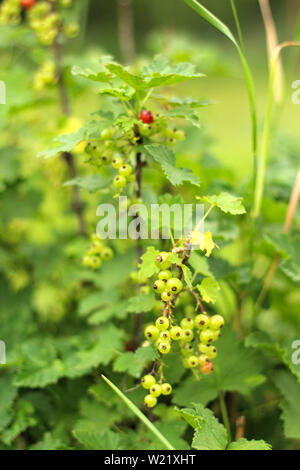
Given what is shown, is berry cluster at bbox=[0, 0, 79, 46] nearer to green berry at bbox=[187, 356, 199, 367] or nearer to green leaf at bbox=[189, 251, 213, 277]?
green leaf at bbox=[189, 251, 213, 277]

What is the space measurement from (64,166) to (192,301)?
1.61 ft

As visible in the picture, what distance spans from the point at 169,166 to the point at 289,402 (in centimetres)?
46

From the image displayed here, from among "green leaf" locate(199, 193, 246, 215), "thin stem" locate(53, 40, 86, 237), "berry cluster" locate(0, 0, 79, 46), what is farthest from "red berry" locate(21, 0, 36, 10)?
"green leaf" locate(199, 193, 246, 215)

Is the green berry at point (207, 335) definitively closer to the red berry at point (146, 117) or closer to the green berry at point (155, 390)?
the green berry at point (155, 390)


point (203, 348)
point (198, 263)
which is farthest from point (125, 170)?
point (203, 348)

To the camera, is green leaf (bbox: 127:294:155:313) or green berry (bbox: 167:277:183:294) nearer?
green berry (bbox: 167:277:183:294)

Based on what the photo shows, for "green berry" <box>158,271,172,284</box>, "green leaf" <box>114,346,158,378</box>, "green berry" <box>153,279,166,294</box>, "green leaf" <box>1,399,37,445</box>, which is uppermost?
"green berry" <box>158,271,172,284</box>

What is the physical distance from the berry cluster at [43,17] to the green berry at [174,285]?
27.6 inches

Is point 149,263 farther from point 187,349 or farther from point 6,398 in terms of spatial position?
point 6,398

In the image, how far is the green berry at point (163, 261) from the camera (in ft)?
1.87

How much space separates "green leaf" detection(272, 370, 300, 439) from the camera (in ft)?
2.42

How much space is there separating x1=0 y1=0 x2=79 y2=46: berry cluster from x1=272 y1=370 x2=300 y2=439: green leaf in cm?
85

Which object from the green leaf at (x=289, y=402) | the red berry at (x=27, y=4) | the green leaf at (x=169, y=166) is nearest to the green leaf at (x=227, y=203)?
the green leaf at (x=169, y=166)

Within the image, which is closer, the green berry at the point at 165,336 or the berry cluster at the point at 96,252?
the green berry at the point at 165,336
